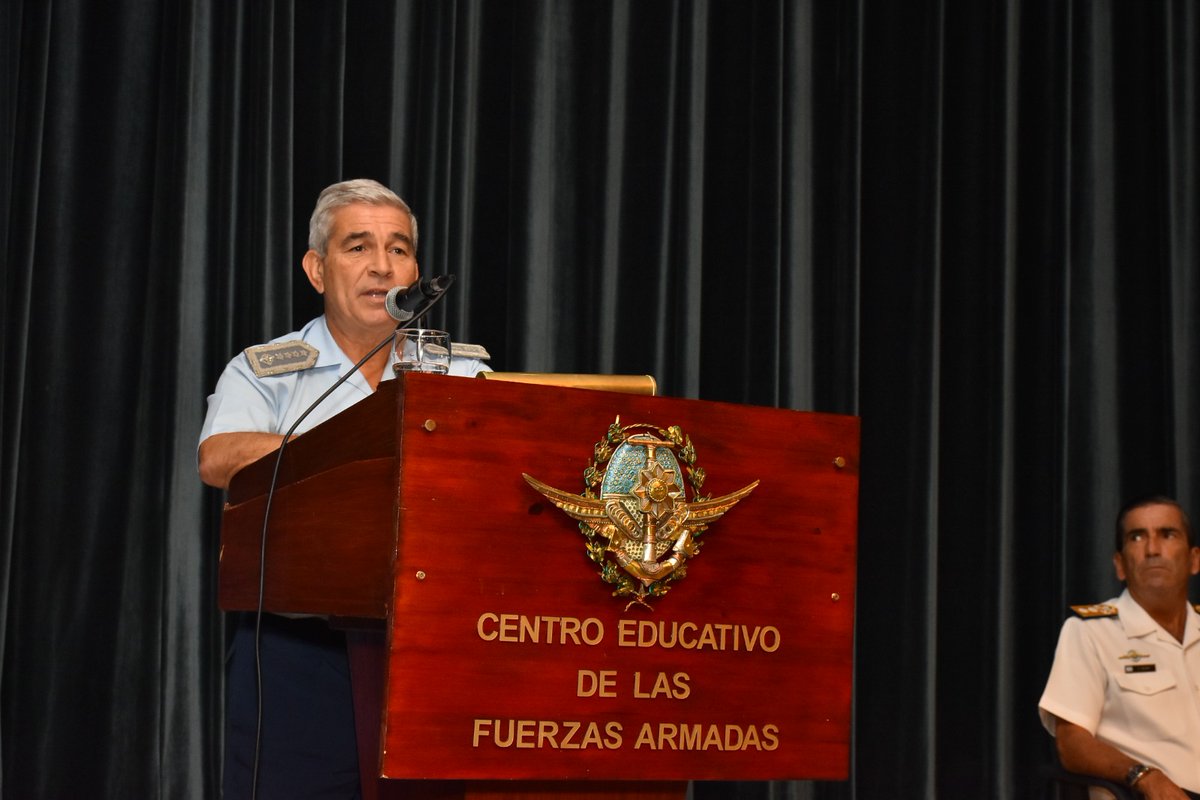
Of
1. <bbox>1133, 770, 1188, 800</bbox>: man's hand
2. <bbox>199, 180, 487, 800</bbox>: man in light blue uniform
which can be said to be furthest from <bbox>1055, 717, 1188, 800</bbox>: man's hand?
<bbox>199, 180, 487, 800</bbox>: man in light blue uniform

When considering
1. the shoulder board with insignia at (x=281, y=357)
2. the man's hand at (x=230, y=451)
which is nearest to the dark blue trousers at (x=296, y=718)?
the man's hand at (x=230, y=451)

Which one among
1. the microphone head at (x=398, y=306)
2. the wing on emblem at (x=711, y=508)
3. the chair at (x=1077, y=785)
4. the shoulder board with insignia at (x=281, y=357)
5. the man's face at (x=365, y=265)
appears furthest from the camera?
the chair at (x=1077, y=785)

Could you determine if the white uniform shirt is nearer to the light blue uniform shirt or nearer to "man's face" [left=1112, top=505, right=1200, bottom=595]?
"man's face" [left=1112, top=505, right=1200, bottom=595]

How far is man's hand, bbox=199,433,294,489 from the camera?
2.01 m

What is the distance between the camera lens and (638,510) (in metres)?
1.57

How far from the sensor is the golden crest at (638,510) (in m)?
1.56

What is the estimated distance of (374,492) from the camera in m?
1.50

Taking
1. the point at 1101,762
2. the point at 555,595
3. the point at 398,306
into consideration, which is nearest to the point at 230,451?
the point at 398,306

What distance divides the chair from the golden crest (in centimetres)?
188

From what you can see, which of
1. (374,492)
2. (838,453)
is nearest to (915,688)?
(838,453)

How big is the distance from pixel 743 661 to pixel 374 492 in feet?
1.68

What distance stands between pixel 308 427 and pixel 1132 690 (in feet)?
7.79

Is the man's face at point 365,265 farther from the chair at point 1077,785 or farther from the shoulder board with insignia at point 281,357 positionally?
the chair at point 1077,785

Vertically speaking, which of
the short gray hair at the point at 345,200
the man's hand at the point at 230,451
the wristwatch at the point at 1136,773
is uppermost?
the short gray hair at the point at 345,200
